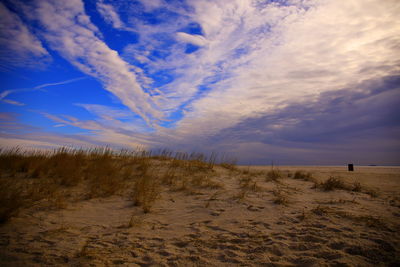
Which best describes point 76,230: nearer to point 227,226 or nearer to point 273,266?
point 227,226

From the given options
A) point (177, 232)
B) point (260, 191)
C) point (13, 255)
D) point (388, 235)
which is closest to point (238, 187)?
point (260, 191)

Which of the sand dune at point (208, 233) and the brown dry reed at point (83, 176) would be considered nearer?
the sand dune at point (208, 233)

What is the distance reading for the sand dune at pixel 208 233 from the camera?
2578 mm

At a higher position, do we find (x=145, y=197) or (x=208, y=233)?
(x=145, y=197)

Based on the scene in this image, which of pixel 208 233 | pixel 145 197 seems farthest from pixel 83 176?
pixel 208 233

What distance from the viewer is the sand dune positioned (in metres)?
2.58

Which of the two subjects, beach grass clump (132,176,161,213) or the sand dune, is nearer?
the sand dune

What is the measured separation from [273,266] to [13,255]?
3.20 metres

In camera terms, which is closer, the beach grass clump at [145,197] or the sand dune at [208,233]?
the sand dune at [208,233]

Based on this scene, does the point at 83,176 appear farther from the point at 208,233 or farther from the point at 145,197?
the point at 208,233

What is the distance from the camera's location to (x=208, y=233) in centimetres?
330

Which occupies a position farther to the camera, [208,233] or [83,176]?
[83,176]

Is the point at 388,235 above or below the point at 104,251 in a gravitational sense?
above

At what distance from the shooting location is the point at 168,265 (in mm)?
2520
